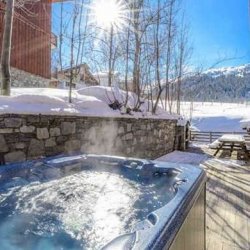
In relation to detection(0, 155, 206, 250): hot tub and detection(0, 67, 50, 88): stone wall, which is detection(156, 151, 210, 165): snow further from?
detection(0, 67, 50, 88): stone wall

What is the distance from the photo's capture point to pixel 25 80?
9281 millimetres

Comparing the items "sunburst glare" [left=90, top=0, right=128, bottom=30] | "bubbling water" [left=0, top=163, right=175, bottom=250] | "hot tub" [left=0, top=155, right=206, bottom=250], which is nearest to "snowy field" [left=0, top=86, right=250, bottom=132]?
"hot tub" [left=0, top=155, right=206, bottom=250]

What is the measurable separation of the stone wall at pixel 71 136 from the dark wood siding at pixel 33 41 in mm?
4988

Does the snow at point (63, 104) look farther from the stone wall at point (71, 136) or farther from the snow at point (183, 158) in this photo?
the snow at point (183, 158)

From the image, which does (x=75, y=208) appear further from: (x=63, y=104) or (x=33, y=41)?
(x=33, y=41)

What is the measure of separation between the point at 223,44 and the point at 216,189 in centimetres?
476

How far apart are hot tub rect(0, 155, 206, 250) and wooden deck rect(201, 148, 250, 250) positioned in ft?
1.34

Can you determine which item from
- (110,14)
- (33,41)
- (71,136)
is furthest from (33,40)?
(71,136)

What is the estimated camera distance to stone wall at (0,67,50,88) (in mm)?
8704

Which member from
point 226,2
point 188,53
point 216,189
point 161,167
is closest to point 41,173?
point 161,167

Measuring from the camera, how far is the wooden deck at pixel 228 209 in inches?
94.0

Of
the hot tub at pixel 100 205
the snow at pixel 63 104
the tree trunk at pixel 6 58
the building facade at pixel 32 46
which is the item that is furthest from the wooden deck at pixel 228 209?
the building facade at pixel 32 46

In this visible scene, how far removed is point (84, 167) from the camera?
10.6 ft

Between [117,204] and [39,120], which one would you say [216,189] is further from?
[39,120]
